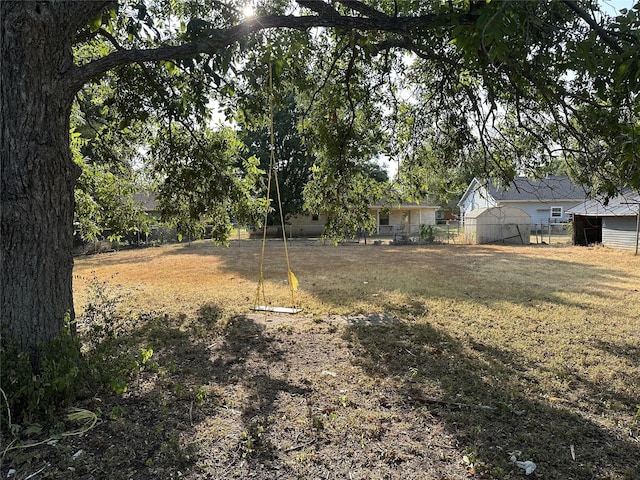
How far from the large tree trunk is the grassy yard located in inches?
25.5

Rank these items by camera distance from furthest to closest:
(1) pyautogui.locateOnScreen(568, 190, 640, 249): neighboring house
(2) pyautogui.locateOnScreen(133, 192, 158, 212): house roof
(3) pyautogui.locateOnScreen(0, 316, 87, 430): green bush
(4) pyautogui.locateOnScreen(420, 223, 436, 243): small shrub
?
1. (4) pyautogui.locateOnScreen(420, 223, 436, 243): small shrub
2. (1) pyautogui.locateOnScreen(568, 190, 640, 249): neighboring house
3. (2) pyautogui.locateOnScreen(133, 192, 158, 212): house roof
4. (3) pyautogui.locateOnScreen(0, 316, 87, 430): green bush

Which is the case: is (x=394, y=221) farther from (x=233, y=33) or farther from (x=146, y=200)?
(x=233, y=33)

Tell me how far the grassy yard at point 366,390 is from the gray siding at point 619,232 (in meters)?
11.6

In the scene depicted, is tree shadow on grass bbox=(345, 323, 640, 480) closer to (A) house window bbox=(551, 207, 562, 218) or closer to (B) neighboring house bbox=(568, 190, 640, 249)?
(B) neighboring house bbox=(568, 190, 640, 249)

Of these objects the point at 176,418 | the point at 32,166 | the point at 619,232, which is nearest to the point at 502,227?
the point at 619,232

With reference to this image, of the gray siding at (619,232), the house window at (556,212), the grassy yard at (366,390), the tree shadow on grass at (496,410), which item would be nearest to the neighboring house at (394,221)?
the house window at (556,212)

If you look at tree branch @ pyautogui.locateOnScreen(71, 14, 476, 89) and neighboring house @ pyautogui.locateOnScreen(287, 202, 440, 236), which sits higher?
tree branch @ pyautogui.locateOnScreen(71, 14, 476, 89)

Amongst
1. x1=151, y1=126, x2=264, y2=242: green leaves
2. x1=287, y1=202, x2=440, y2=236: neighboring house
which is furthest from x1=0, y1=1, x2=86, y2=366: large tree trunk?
x1=287, y1=202, x2=440, y2=236: neighboring house

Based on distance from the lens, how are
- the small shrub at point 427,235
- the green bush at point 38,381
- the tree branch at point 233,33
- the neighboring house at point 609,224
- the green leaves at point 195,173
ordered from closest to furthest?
1. the green bush at point 38,381
2. the tree branch at point 233,33
3. the green leaves at point 195,173
4. the neighboring house at point 609,224
5. the small shrub at point 427,235

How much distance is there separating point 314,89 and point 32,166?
3772 millimetres

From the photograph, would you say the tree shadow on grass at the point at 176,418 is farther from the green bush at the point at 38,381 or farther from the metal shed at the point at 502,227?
the metal shed at the point at 502,227

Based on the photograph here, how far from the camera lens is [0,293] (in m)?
2.66

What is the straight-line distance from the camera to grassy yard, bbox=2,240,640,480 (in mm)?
2436

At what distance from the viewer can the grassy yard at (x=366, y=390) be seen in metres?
2.44
